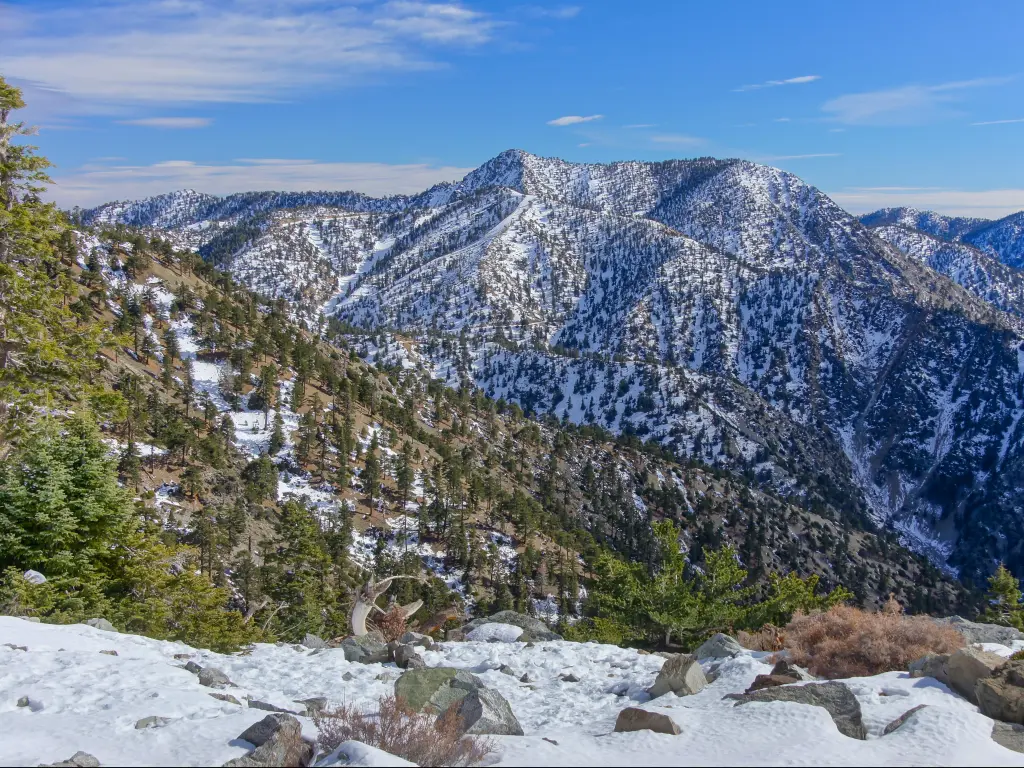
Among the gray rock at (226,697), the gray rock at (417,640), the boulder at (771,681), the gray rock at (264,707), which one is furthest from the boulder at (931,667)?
the gray rock at (226,697)

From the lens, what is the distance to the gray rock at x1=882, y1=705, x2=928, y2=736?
8.98 meters

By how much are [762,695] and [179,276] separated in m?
107

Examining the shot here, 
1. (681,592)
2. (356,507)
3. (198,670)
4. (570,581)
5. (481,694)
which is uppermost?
(481,694)

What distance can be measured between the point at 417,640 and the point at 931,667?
11.6m

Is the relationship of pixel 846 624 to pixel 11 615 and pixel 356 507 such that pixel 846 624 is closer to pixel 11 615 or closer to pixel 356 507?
pixel 11 615

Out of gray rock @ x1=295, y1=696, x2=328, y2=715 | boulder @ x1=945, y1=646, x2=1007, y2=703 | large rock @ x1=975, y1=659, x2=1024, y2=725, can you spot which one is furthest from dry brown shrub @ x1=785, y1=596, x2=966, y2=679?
gray rock @ x1=295, y1=696, x2=328, y2=715

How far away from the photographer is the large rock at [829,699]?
29.3ft

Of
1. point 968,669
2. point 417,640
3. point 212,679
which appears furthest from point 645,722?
point 417,640

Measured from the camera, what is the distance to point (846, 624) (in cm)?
1352

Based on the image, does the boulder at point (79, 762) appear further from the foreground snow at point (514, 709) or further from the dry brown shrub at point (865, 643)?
the dry brown shrub at point (865, 643)

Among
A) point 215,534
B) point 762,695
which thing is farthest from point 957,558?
point 762,695

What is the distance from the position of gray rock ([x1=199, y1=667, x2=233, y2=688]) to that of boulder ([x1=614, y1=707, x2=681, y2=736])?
23.7 feet

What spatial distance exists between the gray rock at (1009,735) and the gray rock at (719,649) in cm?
527

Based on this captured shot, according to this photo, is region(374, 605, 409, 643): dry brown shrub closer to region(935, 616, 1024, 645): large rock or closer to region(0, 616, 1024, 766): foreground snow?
region(0, 616, 1024, 766): foreground snow
